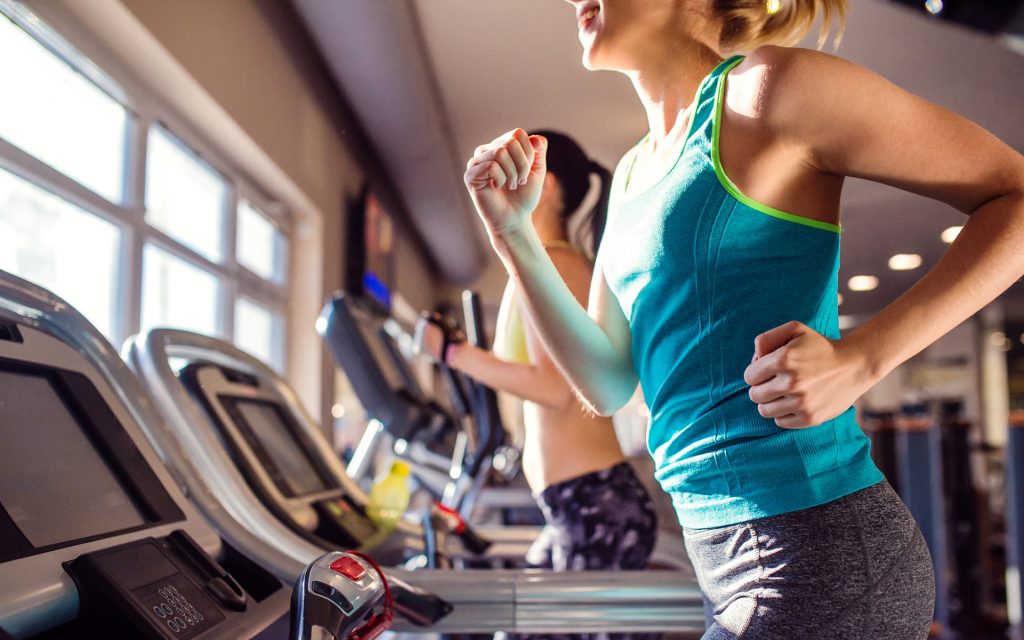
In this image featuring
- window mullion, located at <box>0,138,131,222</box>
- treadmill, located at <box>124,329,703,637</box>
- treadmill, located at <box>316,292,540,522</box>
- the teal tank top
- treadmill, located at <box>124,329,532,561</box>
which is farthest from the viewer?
treadmill, located at <box>316,292,540,522</box>

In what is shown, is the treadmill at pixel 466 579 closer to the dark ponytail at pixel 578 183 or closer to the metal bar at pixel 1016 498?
the dark ponytail at pixel 578 183

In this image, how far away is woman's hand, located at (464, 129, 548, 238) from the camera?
715 mm

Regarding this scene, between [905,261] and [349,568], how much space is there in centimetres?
56

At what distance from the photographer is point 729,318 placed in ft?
2.17

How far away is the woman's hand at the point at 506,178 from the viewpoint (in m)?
0.71

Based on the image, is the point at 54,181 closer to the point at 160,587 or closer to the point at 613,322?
the point at 160,587

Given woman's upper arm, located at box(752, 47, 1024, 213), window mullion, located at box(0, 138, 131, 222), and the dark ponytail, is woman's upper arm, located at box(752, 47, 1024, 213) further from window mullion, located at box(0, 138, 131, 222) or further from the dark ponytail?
window mullion, located at box(0, 138, 131, 222)

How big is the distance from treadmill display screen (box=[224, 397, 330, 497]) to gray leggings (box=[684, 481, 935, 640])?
0.92m

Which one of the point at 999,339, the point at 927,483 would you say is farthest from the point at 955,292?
the point at 927,483

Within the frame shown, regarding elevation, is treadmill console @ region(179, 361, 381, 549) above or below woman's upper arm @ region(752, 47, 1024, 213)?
below

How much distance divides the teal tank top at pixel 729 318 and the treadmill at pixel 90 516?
46 cm

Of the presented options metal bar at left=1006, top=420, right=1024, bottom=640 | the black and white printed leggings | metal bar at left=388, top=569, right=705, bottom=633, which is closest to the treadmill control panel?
metal bar at left=388, top=569, right=705, bottom=633

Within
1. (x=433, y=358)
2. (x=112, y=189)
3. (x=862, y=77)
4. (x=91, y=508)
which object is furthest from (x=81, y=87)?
(x=862, y=77)

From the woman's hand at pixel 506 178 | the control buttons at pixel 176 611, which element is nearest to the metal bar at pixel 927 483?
the woman's hand at pixel 506 178
